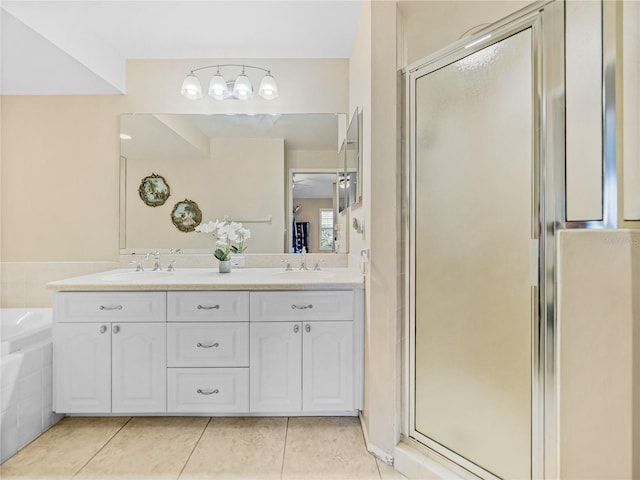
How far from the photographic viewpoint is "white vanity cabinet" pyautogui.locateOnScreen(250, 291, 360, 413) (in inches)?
77.3

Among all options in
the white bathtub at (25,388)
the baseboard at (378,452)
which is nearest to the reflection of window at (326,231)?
the baseboard at (378,452)

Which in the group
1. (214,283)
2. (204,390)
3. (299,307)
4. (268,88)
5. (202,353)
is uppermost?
(268,88)

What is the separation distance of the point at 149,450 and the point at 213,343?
0.58 meters

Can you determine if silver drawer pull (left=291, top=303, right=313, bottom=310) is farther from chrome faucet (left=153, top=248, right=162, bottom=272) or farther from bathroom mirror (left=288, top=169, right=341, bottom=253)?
chrome faucet (left=153, top=248, right=162, bottom=272)

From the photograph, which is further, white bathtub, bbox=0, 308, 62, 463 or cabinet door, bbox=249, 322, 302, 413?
cabinet door, bbox=249, 322, 302, 413

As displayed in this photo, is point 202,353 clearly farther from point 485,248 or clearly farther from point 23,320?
point 485,248

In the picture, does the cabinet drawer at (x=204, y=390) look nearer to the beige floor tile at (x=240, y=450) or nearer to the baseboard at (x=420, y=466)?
the beige floor tile at (x=240, y=450)

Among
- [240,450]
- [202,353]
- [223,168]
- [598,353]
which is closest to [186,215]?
[223,168]

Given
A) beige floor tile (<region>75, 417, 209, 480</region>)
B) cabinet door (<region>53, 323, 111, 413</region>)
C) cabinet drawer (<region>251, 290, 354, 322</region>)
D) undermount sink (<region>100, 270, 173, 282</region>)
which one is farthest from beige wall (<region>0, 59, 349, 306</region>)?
cabinet drawer (<region>251, 290, 354, 322</region>)

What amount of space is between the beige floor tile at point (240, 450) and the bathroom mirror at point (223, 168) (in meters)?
1.15

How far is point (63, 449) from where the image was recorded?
1787 millimetres

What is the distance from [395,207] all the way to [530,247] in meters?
0.60

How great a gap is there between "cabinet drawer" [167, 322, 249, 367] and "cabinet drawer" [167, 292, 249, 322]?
5cm

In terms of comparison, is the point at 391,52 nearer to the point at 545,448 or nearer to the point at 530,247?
the point at 530,247
